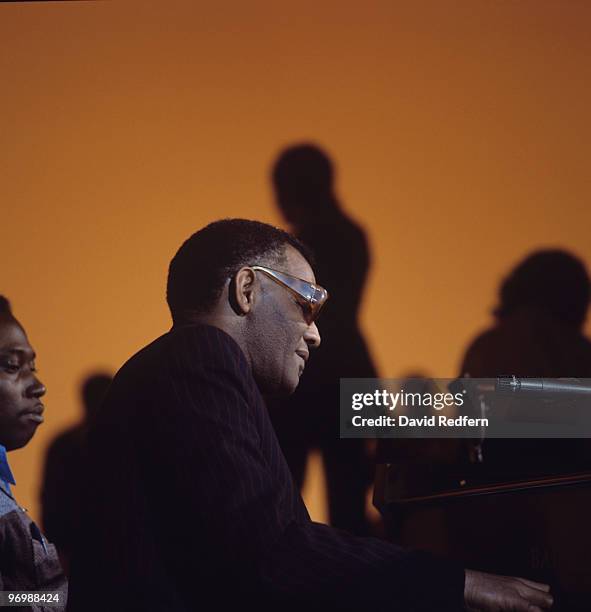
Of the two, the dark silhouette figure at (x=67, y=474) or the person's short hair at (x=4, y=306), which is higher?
the person's short hair at (x=4, y=306)

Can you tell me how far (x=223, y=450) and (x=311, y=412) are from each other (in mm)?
1089

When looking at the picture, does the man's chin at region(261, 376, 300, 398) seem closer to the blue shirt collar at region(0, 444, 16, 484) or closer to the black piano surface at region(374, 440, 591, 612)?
the black piano surface at region(374, 440, 591, 612)

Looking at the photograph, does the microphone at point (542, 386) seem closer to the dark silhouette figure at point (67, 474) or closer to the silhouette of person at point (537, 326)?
the silhouette of person at point (537, 326)

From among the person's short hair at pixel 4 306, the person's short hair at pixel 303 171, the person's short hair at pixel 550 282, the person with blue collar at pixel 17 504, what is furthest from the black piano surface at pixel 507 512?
the person's short hair at pixel 4 306

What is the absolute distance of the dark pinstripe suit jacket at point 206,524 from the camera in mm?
1083

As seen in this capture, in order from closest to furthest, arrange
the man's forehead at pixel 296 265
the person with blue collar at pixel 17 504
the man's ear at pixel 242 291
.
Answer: the man's ear at pixel 242 291
the man's forehead at pixel 296 265
the person with blue collar at pixel 17 504

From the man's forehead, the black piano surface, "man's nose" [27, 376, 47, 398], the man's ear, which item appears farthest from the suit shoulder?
"man's nose" [27, 376, 47, 398]

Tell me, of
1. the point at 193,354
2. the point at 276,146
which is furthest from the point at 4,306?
the point at 193,354

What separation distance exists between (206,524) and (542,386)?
765mm

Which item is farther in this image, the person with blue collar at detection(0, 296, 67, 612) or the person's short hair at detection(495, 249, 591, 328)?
the person's short hair at detection(495, 249, 591, 328)

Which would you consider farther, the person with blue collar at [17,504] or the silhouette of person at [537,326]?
the silhouette of person at [537,326]

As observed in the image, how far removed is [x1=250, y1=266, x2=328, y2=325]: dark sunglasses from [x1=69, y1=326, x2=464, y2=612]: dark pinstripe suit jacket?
12.1 inches

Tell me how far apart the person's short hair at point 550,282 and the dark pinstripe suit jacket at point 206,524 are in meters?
1.14

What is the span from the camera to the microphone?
1494 mm
